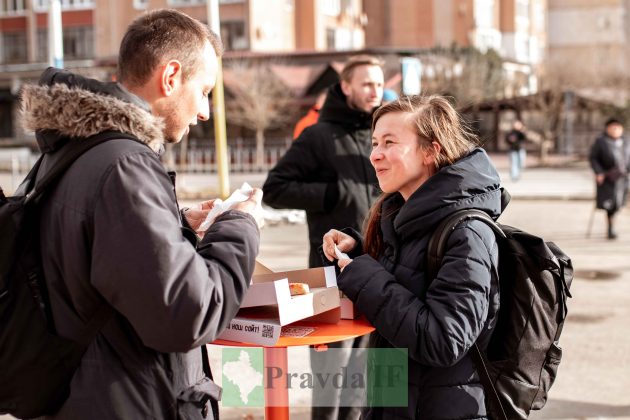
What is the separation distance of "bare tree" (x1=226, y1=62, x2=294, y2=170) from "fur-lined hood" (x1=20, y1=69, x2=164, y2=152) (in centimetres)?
3578

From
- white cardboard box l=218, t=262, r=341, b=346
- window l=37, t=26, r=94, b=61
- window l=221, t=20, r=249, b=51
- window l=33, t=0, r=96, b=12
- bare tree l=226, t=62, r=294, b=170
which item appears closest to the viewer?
white cardboard box l=218, t=262, r=341, b=346

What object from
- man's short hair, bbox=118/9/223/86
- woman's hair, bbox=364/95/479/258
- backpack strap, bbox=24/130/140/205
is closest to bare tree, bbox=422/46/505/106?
woman's hair, bbox=364/95/479/258

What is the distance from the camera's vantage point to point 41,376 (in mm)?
2223

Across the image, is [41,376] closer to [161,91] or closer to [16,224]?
[16,224]

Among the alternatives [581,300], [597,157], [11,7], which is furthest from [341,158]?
[11,7]

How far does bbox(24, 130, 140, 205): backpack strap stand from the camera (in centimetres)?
222

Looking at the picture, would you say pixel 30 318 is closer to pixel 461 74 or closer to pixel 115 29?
pixel 461 74

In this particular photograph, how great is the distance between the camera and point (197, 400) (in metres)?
2.34

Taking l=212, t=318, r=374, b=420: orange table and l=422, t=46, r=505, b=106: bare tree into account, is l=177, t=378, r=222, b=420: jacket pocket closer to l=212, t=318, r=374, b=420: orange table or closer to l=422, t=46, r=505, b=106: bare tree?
l=212, t=318, r=374, b=420: orange table

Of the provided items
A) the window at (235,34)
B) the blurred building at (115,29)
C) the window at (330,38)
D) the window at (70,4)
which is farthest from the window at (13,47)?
the window at (330,38)

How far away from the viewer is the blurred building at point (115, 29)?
4741 cm

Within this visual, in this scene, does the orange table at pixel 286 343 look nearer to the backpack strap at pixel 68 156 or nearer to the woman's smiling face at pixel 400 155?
the woman's smiling face at pixel 400 155

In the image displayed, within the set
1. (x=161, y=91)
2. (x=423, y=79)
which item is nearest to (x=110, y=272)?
(x=161, y=91)

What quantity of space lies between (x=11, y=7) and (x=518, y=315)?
58.4 m
